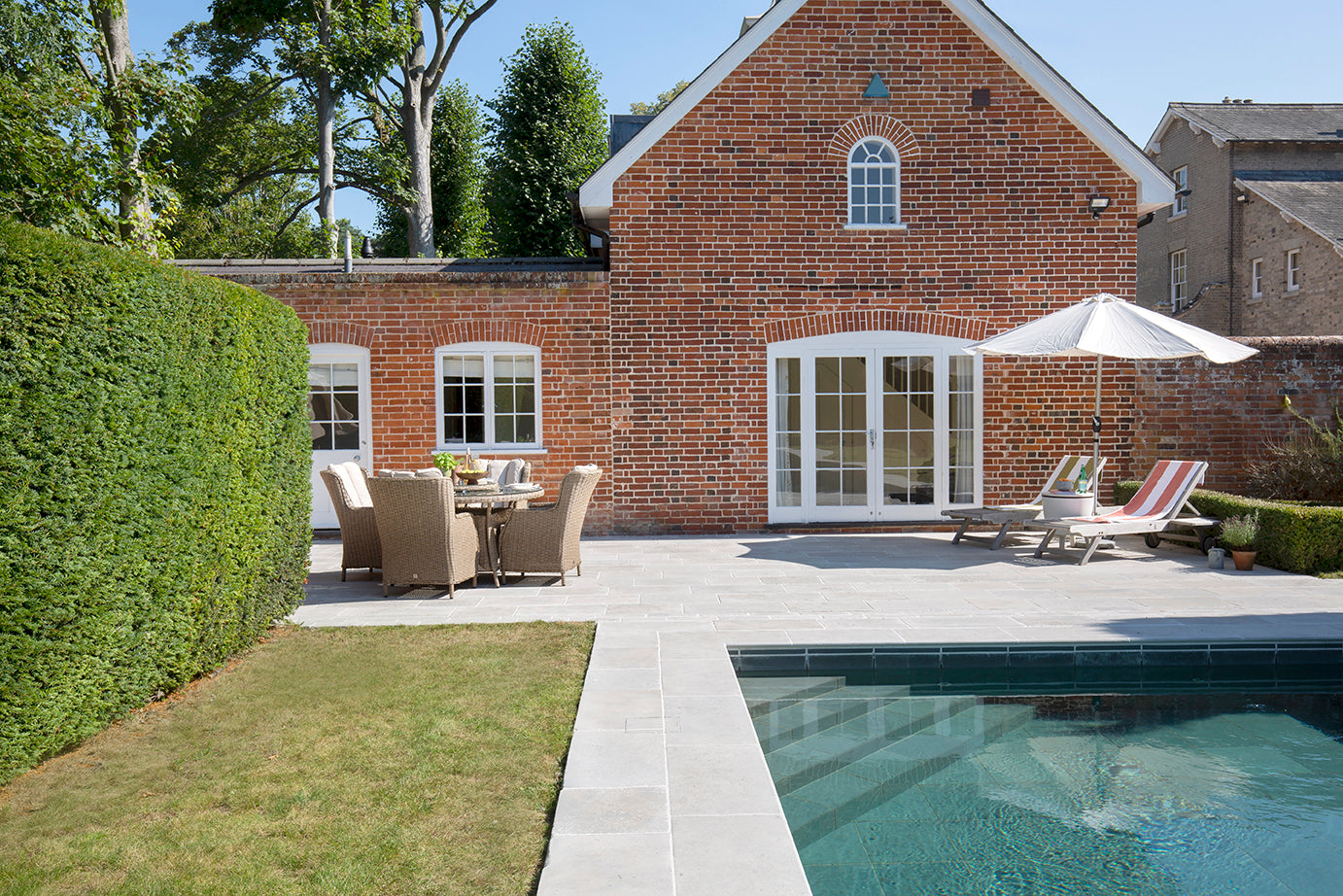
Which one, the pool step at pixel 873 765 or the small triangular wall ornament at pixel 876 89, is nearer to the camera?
the pool step at pixel 873 765

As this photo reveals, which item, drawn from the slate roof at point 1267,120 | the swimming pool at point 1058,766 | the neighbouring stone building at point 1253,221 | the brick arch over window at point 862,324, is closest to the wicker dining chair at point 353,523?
the swimming pool at point 1058,766

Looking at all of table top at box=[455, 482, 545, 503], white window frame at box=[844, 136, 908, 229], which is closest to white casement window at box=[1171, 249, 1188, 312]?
white window frame at box=[844, 136, 908, 229]

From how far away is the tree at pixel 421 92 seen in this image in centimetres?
2322

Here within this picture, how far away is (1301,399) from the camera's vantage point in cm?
1209

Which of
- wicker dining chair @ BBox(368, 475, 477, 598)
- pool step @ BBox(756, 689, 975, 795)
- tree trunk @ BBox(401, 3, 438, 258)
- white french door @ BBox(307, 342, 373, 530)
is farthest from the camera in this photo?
tree trunk @ BBox(401, 3, 438, 258)

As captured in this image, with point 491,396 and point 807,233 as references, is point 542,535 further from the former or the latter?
point 807,233

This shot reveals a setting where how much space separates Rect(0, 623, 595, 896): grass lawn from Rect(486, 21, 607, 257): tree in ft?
58.9

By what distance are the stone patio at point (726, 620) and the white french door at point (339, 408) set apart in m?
1.23

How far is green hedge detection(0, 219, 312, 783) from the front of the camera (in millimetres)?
3893

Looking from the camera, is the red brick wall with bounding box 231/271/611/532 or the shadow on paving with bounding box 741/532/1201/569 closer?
the shadow on paving with bounding box 741/532/1201/569

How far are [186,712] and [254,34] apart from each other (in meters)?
22.9

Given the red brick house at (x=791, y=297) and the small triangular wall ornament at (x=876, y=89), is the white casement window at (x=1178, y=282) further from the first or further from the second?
the small triangular wall ornament at (x=876, y=89)

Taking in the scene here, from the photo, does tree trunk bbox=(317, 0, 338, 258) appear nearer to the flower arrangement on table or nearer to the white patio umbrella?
the flower arrangement on table

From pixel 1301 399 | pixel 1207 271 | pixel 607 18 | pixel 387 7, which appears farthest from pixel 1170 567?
pixel 387 7
